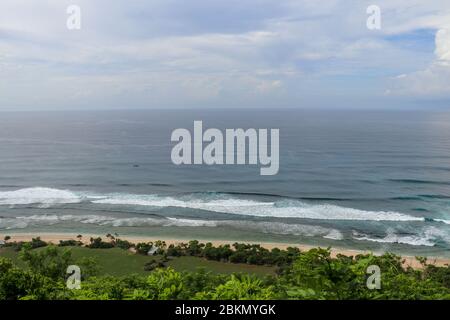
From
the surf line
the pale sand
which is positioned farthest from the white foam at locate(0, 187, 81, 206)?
the surf line

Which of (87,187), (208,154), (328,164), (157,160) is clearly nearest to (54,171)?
(87,187)

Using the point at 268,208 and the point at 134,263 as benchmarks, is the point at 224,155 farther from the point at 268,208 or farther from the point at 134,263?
the point at 134,263

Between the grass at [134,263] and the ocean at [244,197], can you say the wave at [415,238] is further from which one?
the grass at [134,263]

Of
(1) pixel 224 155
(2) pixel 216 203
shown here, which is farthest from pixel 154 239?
(1) pixel 224 155

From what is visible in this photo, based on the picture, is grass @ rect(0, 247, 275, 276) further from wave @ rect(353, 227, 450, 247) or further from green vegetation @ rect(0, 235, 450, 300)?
wave @ rect(353, 227, 450, 247)

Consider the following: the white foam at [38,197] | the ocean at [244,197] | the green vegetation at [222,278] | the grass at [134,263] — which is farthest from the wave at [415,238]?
the white foam at [38,197]

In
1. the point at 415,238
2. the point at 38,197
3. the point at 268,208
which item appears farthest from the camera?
the point at 38,197
